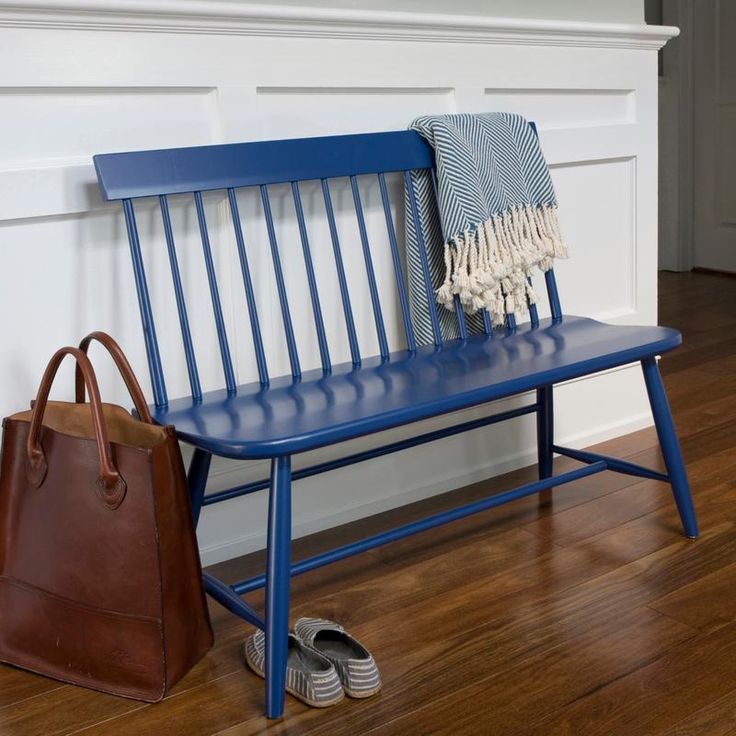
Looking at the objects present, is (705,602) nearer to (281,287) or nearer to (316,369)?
(316,369)

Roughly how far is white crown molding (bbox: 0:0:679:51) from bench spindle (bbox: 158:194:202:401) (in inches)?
12.7

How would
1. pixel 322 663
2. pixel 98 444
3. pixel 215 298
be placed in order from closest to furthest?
pixel 98 444 < pixel 322 663 < pixel 215 298

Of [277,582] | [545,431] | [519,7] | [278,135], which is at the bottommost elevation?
[545,431]

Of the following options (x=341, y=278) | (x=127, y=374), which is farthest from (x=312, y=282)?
(x=127, y=374)

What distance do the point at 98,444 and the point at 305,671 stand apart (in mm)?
474

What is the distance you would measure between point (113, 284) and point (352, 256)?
541 mm

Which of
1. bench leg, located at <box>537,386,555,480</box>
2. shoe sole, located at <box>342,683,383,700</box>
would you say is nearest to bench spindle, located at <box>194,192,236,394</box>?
shoe sole, located at <box>342,683,383,700</box>

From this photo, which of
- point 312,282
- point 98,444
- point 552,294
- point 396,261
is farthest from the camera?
point 552,294

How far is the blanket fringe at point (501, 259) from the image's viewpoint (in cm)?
213

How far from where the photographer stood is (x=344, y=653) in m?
1.66

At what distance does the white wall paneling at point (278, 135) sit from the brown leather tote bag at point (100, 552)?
26 centimetres

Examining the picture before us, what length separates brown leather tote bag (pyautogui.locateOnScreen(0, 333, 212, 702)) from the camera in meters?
1.53

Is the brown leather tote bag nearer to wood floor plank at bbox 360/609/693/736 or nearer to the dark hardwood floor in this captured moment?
the dark hardwood floor

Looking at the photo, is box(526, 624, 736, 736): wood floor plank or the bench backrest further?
the bench backrest
